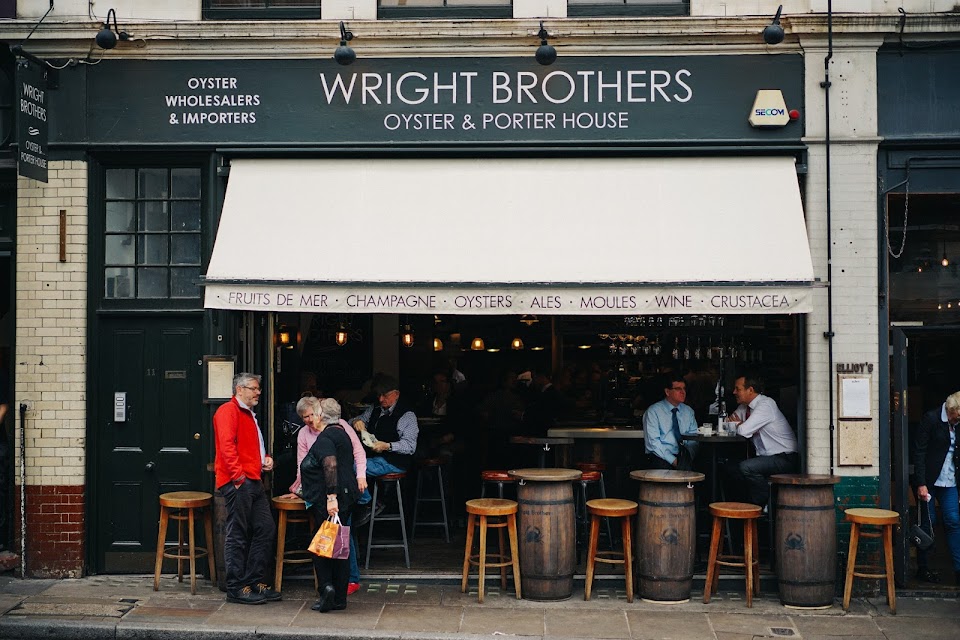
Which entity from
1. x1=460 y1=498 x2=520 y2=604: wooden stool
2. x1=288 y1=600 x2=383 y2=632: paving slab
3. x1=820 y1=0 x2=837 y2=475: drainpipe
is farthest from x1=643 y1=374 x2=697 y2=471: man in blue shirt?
x1=288 y1=600 x2=383 y2=632: paving slab

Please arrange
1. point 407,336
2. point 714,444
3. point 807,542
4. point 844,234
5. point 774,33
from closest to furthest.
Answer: point 807,542 → point 774,33 → point 844,234 → point 714,444 → point 407,336

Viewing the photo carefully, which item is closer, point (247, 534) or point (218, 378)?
point (247, 534)

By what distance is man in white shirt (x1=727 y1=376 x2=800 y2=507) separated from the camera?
9383 mm

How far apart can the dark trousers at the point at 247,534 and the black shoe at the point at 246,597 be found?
0.12ft

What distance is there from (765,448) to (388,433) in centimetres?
360

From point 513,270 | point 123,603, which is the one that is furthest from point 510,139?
point 123,603

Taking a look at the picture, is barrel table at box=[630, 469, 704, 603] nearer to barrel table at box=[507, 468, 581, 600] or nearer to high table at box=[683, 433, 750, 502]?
barrel table at box=[507, 468, 581, 600]

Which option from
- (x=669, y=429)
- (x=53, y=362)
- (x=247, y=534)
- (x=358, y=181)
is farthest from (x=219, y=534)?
(x=669, y=429)

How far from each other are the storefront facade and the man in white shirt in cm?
27

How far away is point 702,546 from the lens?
1048 centimetres

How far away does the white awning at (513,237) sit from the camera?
8.51 metres

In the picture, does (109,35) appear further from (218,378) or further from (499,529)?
(499,529)

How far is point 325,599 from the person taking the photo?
27.0 ft

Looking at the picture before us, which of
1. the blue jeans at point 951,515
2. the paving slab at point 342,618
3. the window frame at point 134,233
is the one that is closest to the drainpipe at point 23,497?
the window frame at point 134,233
